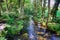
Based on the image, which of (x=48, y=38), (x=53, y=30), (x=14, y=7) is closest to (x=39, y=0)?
(x=14, y=7)

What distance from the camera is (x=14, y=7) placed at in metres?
18.0

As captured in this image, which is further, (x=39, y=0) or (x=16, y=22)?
(x=39, y=0)

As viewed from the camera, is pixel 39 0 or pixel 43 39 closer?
pixel 43 39

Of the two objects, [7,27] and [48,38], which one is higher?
[7,27]

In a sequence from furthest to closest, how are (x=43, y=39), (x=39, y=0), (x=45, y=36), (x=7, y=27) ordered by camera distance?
(x=39, y=0)
(x=45, y=36)
(x=43, y=39)
(x=7, y=27)

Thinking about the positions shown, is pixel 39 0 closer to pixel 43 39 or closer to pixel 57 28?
pixel 57 28

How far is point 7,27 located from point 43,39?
2.56 m

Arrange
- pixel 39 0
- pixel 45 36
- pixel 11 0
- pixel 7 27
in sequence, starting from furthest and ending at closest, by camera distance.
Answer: pixel 39 0
pixel 11 0
pixel 45 36
pixel 7 27

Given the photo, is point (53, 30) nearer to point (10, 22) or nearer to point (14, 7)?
point (10, 22)

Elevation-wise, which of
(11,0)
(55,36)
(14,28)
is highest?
(11,0)

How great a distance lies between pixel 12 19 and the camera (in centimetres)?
1227

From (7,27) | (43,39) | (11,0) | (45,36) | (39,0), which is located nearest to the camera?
(7,27)

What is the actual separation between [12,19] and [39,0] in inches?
375

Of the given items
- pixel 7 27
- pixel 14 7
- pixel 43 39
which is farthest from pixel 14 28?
pixel 14 7
